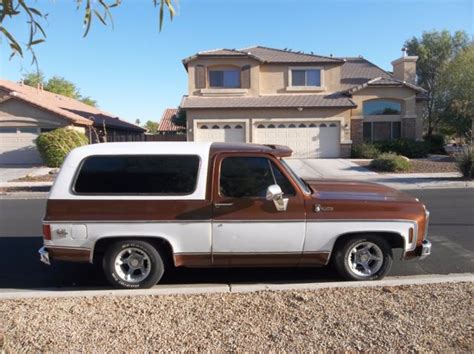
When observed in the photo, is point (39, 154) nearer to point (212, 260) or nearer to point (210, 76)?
point (210, 76)

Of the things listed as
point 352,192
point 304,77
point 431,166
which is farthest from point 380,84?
point 352,192

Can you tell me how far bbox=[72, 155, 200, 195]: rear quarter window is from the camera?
524 centimetres

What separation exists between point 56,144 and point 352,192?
68.6 ft

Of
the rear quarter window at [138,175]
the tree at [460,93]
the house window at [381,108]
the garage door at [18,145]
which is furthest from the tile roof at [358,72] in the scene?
the rear quarter window at [138,175]

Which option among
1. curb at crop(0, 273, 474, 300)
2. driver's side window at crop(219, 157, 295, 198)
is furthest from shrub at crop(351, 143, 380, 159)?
driver's side window at crop(219, 157, 295, 198)

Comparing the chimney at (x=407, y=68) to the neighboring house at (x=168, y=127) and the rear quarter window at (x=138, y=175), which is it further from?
the rear quarter window at (x=138, y=175)

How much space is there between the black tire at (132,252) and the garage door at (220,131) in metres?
22.4

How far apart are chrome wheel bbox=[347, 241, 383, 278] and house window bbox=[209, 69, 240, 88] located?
23.7 meters

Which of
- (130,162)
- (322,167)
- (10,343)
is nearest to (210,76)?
(322,167)

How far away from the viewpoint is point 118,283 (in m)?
5.29

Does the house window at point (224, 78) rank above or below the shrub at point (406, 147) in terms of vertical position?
above

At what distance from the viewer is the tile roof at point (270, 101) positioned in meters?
26.9

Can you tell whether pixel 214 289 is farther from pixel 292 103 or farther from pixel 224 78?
pixel 224 78

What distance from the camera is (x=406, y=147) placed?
88.2 ft
